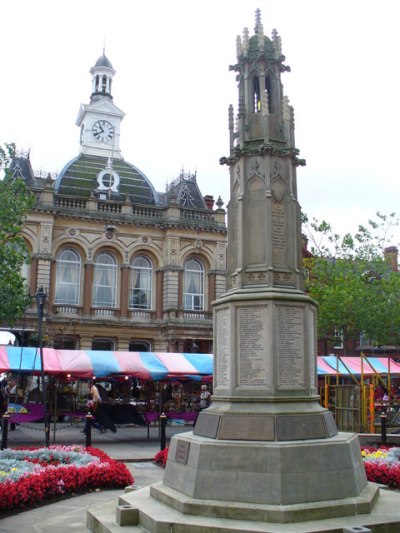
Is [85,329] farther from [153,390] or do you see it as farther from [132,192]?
[132,192]

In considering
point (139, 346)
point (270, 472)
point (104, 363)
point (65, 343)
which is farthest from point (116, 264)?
point (270, 472)

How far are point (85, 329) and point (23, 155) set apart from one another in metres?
13.7

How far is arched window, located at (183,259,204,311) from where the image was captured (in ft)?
121

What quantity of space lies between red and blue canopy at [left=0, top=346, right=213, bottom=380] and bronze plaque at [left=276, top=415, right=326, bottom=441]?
12.5m

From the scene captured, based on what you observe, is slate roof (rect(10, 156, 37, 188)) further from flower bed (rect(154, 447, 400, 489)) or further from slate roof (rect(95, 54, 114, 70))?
flower bed (rect(154, 447, 400, 489))

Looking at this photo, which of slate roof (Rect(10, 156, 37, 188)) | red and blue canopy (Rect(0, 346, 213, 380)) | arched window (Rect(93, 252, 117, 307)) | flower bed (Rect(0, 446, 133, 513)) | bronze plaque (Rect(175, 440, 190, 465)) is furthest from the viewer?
slate roof (Rect(10, 156, 37, 188))

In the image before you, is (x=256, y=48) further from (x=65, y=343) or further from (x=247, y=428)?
(x=65, y=343)

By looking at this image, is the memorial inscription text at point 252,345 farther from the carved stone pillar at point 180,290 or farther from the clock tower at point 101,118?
the clock tower at point 101,118

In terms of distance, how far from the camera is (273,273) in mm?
8750

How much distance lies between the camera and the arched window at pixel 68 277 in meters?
34.8

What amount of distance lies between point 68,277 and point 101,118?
15.8 metres

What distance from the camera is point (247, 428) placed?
792 centimetres

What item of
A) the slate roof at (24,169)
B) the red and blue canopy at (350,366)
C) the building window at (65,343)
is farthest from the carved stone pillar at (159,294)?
the red and blue canopy at (350,366)

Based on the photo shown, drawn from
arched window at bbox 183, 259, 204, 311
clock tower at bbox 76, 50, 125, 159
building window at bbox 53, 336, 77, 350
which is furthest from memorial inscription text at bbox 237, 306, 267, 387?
clock tower at bbox 76, 50, 125, 159
